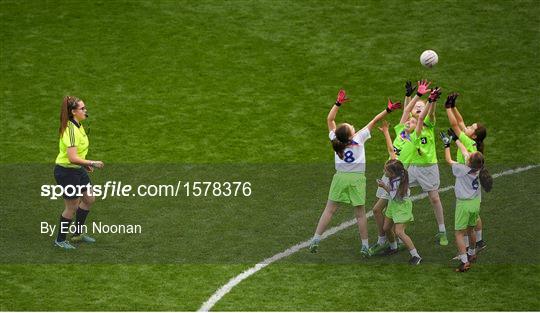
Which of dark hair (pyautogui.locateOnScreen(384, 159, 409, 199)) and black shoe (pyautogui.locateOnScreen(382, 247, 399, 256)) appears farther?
black shoe (pyautogui.locateOnScreen(382, 247, 399, 256))

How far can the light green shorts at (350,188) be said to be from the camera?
1491 cm

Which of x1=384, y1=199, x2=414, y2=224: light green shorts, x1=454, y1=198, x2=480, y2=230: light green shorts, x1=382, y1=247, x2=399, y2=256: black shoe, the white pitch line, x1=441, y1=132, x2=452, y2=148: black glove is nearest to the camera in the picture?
the white pitch line

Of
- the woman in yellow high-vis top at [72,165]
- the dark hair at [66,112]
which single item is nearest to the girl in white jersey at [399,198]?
the woman in yellow high-vis top at [72,165]

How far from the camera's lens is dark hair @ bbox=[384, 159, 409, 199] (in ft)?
47.7

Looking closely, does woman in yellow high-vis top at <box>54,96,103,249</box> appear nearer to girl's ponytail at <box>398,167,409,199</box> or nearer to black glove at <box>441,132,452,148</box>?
girl's ponytail at <box>398,167,409,199</box>

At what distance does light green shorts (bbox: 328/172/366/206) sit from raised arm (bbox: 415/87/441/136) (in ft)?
3.64

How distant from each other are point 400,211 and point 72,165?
4.69 meters

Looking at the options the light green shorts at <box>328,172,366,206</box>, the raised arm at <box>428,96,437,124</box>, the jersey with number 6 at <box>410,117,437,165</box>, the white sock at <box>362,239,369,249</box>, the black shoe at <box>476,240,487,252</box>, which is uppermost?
the raised arm at <box>428,96,437,124</box>

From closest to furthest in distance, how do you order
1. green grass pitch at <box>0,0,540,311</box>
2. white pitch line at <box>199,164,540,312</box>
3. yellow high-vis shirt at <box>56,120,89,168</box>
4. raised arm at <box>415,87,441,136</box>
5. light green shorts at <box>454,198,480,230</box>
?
white pitch line at <box>199,164,540,312</box> → green grass pitch at <box>0,0,540,311</box> → light green shorts at <box>454,198,480,230</box> → raised arm at <box>415,87,441,136</box> → yellow high-vis shirt at <box>56,120,89,168</box>

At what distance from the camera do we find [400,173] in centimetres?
1458

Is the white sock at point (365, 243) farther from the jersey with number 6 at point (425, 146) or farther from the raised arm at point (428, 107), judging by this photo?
the raised arm at point (428, 107)

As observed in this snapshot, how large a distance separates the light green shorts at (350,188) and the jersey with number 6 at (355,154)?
86 mm

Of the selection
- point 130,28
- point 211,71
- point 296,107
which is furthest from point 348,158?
point 130,28

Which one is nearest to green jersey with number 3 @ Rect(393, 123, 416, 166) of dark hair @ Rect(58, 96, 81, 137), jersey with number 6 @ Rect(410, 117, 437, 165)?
jersey with number 6 @ Rect(410, 117, 437, 165)
